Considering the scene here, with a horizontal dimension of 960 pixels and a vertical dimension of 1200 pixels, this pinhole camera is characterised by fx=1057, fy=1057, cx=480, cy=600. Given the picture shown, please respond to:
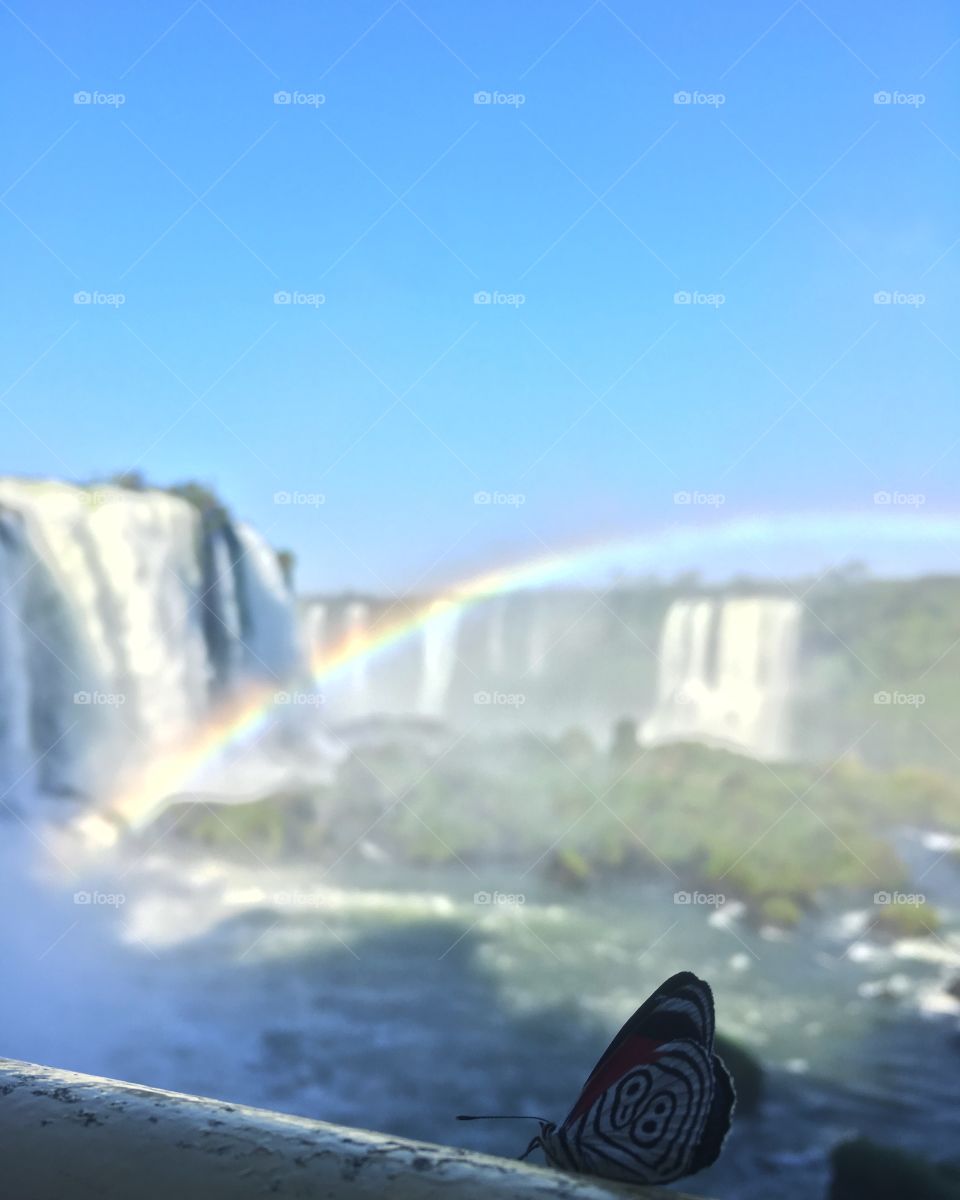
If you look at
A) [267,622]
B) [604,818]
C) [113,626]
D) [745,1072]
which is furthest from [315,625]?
[745,1072]

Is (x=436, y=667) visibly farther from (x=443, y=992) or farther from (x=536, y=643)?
(x=443, y=992)

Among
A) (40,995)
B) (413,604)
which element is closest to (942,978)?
(413,604)

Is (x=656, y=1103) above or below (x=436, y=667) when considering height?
below

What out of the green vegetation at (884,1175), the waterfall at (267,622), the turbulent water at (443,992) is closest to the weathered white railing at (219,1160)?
the turbulent water at (443,992)

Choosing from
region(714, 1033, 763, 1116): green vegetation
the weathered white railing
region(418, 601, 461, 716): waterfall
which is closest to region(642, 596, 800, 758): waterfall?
region(418, 601, 461, 716): waterfall

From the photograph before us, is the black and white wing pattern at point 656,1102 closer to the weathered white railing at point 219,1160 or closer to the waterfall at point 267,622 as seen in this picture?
the weathered white railing at point 219,1160
